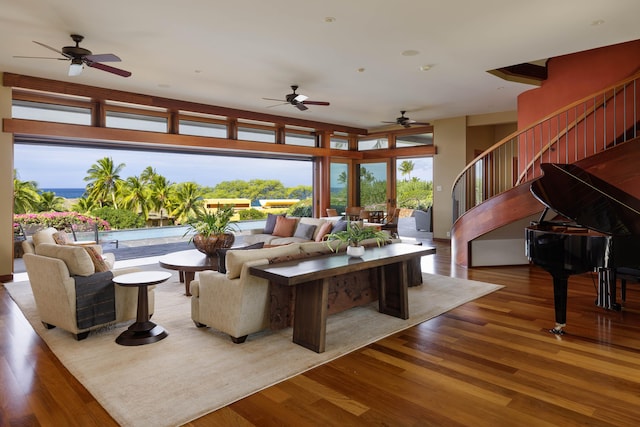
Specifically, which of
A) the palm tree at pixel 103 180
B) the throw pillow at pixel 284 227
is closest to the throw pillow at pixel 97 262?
the throw pillow at pixel 284 227

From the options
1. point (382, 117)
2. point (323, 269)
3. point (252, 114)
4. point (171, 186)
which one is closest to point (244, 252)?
point (323, 269)

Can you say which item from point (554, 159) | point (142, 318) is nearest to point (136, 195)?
point (142, 318)

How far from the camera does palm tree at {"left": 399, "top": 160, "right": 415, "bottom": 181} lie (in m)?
11.5

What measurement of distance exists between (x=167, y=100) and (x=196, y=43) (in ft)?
10.9

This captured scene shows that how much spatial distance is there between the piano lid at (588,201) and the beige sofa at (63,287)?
3.97 meters

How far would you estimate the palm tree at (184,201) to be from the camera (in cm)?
1265

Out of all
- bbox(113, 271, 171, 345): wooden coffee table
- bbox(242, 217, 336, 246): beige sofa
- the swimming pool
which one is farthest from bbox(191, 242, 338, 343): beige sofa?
the swimming pool

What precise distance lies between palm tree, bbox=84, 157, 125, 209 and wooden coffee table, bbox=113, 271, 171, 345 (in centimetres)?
899

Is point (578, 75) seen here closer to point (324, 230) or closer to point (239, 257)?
point (324, 230)

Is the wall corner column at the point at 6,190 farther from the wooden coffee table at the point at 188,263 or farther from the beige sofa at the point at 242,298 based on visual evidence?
the beige sofa at the point at 242,298

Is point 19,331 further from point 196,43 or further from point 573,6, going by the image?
point 573,6

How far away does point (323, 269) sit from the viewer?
3.32 metres

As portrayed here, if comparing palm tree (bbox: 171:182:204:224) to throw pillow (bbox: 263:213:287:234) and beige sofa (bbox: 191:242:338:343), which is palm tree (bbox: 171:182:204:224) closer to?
throw pillow (bbox: 263:213:287:234)

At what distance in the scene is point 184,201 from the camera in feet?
41.8
